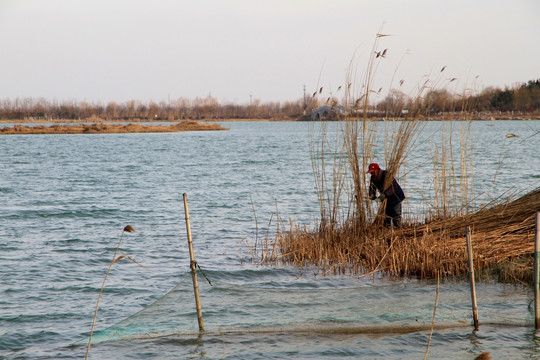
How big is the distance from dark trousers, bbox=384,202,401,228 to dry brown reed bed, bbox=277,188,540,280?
0.64 feet

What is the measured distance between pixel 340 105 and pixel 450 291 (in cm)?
369

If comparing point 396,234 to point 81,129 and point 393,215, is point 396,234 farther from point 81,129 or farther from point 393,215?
point 81,129

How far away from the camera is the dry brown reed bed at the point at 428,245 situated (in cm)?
766

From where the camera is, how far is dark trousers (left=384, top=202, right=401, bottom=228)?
9250 mm

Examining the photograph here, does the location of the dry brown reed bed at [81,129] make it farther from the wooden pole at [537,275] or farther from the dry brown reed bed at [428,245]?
the wooden pole at [537,275]

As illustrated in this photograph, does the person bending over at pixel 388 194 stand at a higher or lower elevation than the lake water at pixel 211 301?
higher

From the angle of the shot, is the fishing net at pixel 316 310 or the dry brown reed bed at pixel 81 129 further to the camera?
the dry brown reed bed at pixel 81 129

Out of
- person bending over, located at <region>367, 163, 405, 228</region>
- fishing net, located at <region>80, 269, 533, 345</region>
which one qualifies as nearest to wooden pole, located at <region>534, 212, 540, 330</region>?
fishing net, located at <region>80, 269, 533, 345</region>

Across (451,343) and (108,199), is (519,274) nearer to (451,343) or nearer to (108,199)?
(451,343)

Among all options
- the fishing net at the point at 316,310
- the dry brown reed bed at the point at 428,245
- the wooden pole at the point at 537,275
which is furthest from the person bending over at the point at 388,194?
the wooden pole at the point at 537,275

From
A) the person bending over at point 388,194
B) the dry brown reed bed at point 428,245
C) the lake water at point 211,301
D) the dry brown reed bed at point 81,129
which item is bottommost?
the lake water at point 211,301

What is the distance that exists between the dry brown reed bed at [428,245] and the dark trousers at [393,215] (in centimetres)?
19

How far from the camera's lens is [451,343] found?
572cm

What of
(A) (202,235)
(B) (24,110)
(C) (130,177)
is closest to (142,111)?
(B) (24,110)
